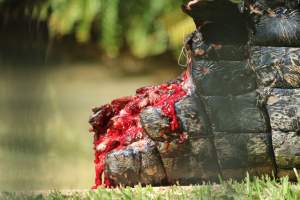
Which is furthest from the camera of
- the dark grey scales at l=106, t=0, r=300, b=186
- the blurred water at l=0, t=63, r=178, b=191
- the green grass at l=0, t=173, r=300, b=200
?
the dark grey scales at l=106, t=0, r=300, b=186

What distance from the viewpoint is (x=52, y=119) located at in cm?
225

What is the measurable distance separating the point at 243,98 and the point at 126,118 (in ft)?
1.21

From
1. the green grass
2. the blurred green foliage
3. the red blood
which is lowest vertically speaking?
the green grass

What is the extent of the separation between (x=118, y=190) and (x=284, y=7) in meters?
0.64

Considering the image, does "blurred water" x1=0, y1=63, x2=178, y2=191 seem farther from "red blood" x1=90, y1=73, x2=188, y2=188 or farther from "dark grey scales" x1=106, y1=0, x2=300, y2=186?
"dark grey scales" x1=106, y1=0, x2=300, y2=186

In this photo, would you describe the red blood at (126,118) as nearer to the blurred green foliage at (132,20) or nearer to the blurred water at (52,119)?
the blurred water at (52,119)

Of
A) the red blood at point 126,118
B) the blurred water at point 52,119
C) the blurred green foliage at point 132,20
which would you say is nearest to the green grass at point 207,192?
the blurred water at point 52,119

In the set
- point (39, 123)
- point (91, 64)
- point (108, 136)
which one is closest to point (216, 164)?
point (108, 136)

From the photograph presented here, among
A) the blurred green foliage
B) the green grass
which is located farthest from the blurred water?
the blurred green foliage

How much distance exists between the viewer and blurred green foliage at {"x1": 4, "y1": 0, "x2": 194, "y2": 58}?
3023 millimetres

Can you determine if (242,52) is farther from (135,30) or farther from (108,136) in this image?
(135,30)

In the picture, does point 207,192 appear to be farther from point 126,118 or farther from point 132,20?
point 132,20

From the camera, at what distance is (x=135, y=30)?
11.2 ft

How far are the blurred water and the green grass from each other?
6cm
